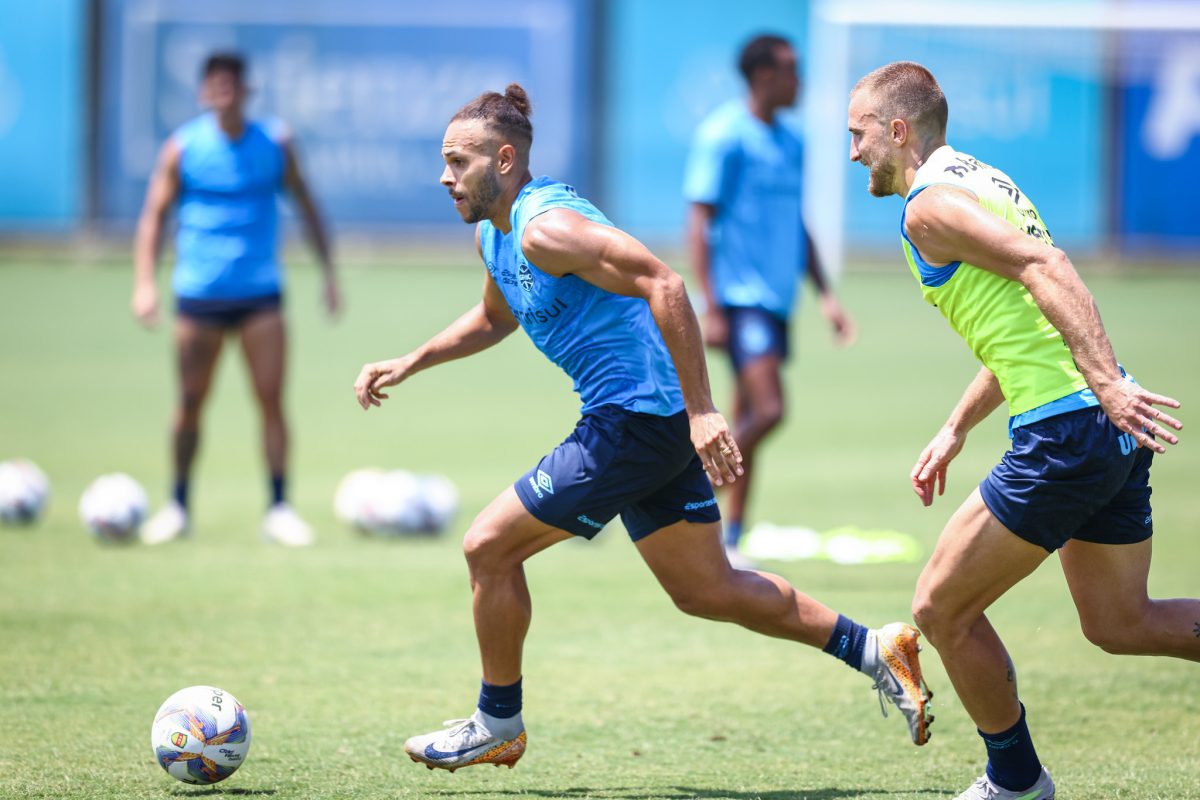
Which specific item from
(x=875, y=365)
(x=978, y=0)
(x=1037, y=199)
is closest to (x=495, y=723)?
(x=875, y=365)

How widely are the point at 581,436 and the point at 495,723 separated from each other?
1.00 metres

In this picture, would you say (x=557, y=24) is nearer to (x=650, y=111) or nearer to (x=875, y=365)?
(x=650, y=111)

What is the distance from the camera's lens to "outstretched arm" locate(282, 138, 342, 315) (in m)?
10.9

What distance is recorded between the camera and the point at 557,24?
30484mm

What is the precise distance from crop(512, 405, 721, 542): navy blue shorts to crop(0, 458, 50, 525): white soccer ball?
620 cm

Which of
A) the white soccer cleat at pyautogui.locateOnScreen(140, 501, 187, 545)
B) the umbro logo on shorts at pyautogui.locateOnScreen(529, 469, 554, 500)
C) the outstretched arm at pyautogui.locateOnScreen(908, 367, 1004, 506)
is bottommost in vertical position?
the white soccer cleat at pyautogui.locateOnScreen(140, 501, 187, 545)

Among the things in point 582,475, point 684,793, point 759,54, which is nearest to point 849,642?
point 684,793

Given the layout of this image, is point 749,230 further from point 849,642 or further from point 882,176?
point 882,176

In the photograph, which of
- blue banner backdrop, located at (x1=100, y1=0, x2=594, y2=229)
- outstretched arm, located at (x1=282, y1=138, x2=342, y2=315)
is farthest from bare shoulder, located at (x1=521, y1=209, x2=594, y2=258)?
blue banner backdrop, located at (x1=100, y1=0, x2=594, y2=229)

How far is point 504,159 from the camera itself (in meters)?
5.68

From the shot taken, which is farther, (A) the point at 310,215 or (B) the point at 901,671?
(A) the point at 310,215

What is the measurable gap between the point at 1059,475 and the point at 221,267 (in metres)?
6.88

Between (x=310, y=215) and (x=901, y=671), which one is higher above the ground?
(x=310, y=215)

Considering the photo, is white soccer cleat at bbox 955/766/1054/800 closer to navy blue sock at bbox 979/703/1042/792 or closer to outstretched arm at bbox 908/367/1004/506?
navy blue sock at bbox 979/703/1042/792
